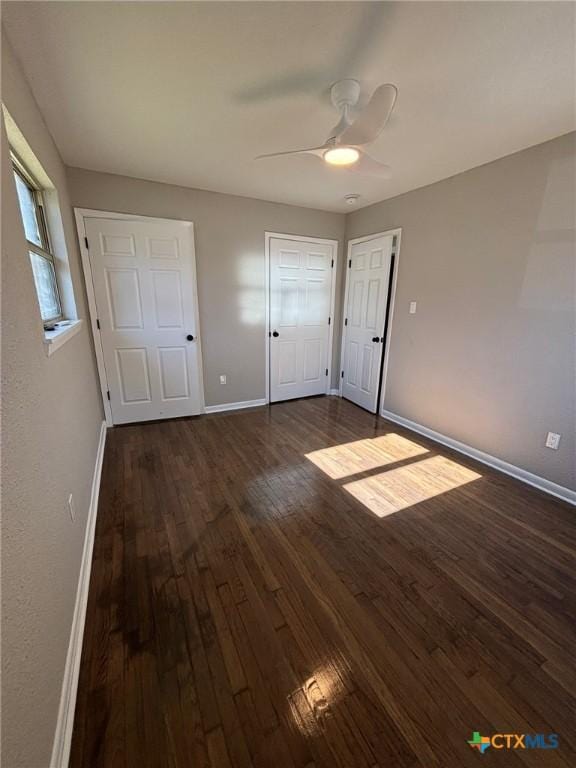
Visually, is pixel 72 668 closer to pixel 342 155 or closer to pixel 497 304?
pixel 342 155

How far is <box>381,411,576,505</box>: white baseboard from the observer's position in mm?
2301

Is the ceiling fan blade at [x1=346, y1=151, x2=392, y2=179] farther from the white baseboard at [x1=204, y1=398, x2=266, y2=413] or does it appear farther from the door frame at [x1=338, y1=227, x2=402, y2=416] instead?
the white baseboard at [x1=204, y1=398, x2=266, y2=413]

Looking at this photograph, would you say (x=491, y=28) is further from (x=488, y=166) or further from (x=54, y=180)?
(x=54, y=180)

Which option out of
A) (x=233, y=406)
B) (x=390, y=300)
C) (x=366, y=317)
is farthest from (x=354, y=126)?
(x=233, y=406)

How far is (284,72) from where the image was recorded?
153 cm

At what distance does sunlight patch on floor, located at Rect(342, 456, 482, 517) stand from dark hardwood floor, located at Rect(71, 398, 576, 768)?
2 centimetres

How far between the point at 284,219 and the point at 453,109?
2200 mm

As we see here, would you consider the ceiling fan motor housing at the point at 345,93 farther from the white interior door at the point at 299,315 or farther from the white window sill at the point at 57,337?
the white interior door at the point at 299,315

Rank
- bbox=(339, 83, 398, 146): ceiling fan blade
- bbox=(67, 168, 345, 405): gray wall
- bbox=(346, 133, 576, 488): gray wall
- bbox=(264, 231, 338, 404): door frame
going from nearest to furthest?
bbox=(339, 83, 398, 146): ceiling fan blade < bbox=(346, 133, 576, 488): gray wall < bbox=(67, 168, 345, 405): gray wall < bbox=(264, 231, 338, 404): door frame

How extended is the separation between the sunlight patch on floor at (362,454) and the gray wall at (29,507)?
1.80m

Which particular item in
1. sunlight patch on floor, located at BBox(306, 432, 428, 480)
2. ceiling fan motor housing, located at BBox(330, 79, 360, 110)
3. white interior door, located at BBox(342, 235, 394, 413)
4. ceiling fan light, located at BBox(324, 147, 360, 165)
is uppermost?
ceiling fan motor housing, located at BBox(330, 79, 360, 110)

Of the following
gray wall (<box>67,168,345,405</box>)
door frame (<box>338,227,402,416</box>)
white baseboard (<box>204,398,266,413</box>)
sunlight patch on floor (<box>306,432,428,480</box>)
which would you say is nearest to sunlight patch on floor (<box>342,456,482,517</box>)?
sunlight patch on floor (<box>306,432,428,480</box>)

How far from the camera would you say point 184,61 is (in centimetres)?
148

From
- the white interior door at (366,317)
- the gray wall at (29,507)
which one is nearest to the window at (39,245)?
the gray wall at (29,507)
